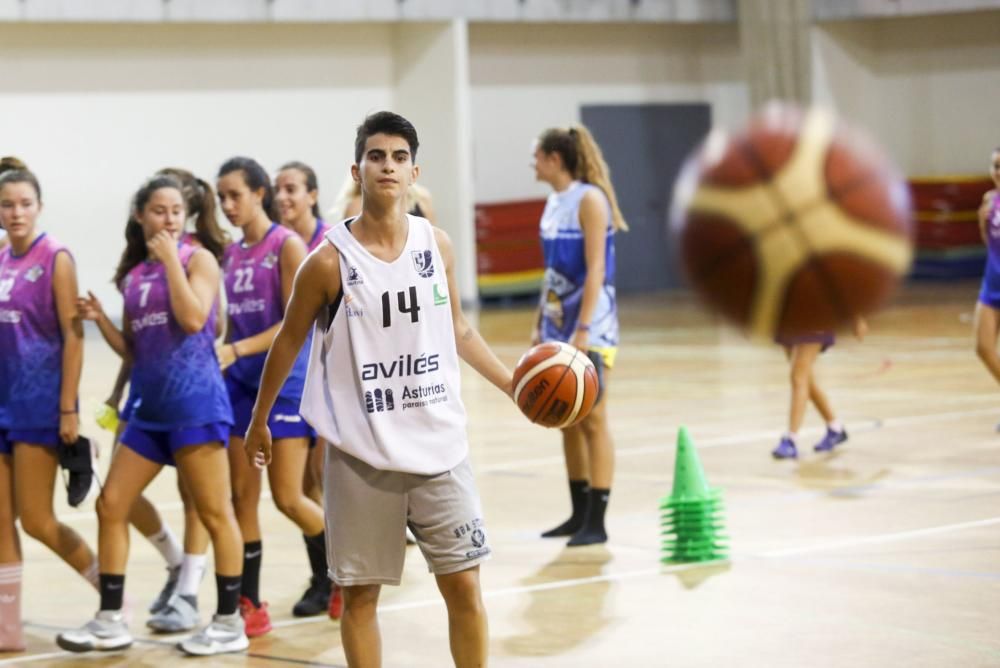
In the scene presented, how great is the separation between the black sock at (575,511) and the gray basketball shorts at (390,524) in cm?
339

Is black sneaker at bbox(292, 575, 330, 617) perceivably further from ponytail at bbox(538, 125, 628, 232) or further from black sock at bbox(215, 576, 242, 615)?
ponytail at bbox(538, 125, 628, 232)

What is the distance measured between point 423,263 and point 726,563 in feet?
9.97

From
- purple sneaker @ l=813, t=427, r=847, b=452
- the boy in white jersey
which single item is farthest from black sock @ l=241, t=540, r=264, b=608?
purple sneaker @ l=813, t=427, r=847, b=452

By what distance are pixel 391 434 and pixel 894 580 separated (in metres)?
2.94

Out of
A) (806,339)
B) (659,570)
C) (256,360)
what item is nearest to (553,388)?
(806,339)

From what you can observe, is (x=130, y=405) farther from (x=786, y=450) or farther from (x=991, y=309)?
(x=991, y=309)

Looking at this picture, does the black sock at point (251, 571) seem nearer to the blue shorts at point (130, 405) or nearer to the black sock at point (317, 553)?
the black sock at point (317, 553)

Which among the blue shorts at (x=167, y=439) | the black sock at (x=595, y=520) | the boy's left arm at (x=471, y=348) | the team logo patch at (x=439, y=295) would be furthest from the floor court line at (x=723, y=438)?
the team logo patch at (x=439, y=295)

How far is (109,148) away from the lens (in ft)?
73.4

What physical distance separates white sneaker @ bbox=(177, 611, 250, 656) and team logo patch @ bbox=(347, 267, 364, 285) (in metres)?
2.00

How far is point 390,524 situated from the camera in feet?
15.8

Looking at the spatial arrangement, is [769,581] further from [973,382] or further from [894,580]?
[973,382]

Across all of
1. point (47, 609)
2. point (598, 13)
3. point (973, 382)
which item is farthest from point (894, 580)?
point (598, 13)

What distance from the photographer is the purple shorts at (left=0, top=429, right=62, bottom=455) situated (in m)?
6.30
